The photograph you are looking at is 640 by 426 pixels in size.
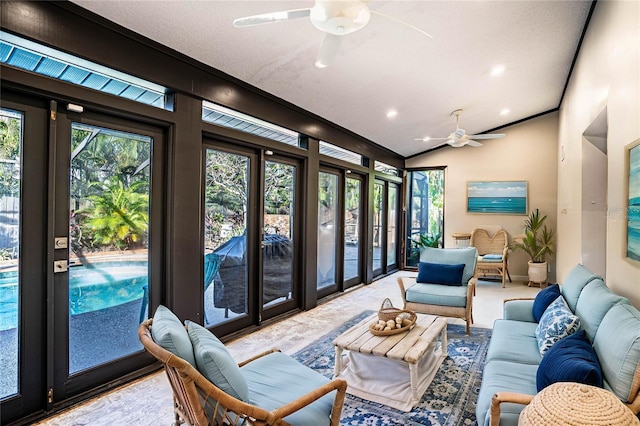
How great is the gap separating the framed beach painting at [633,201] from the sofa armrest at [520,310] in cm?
105

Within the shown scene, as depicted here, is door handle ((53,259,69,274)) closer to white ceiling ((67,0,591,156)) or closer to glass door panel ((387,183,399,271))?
white ceiling ((67,0,591,156))

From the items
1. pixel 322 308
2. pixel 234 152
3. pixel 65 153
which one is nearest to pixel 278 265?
pixel 322 308

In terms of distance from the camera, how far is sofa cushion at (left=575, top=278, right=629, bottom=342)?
203cm

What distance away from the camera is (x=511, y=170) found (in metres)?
7.32

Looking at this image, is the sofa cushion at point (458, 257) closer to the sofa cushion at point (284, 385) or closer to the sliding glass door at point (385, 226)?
the sliding glass door at point (385, 226)

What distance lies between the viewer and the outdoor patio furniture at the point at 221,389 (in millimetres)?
1428

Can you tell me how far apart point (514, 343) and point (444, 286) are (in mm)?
1786

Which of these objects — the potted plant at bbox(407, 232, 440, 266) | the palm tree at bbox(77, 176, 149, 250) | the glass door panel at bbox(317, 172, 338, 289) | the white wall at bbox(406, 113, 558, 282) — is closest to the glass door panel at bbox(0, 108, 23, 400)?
the palm tree at bbox(77, 176, 149, 250)

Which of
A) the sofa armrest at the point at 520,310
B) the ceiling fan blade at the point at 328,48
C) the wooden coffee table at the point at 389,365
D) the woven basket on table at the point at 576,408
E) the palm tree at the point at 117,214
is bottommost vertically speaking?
the wooden coffee table at the point at 389,365

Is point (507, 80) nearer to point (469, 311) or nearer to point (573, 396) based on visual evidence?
point (469, 311)

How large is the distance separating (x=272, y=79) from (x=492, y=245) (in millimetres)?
5751

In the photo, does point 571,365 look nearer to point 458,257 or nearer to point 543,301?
point 543,301

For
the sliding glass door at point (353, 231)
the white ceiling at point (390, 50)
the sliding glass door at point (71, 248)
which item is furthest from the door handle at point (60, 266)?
the sliding glass door at point (353, 231)

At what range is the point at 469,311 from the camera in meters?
3.95
